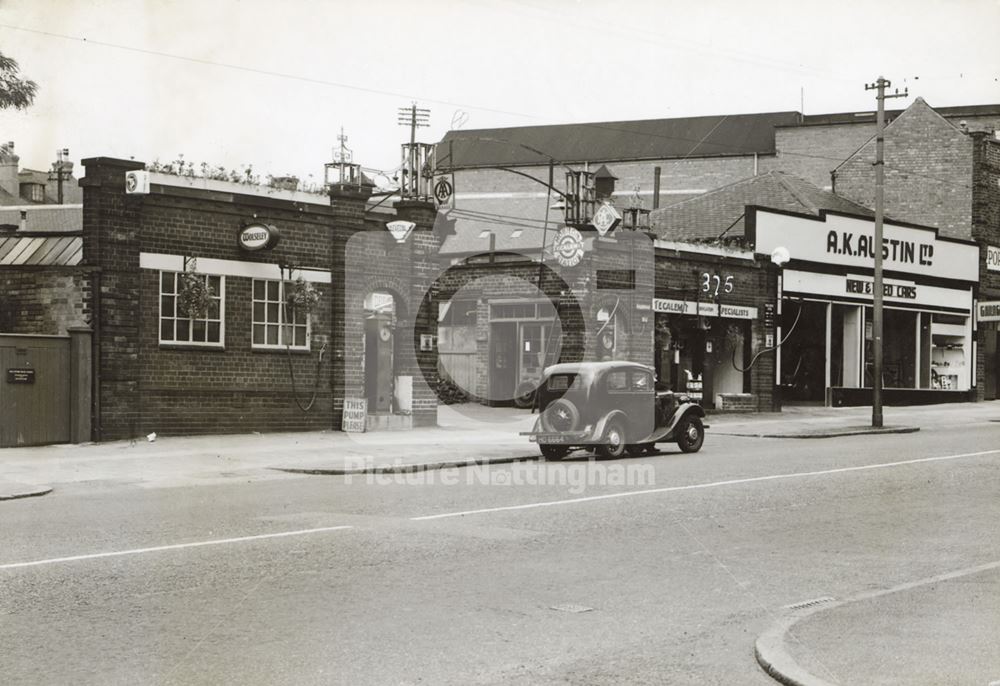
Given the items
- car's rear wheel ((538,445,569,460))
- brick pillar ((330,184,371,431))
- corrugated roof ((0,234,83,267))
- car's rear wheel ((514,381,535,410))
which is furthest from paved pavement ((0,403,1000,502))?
car's rear wheel ((514,381,535,410))

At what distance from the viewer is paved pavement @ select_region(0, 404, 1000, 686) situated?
21.0 ft

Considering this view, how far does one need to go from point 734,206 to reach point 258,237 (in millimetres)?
22071

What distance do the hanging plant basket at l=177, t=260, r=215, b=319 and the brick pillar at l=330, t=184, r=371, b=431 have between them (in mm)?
3140

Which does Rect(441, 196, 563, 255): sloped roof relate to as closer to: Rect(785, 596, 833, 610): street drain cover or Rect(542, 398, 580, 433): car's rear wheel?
Rect(542, 398, 580, 433): car's rear wheel

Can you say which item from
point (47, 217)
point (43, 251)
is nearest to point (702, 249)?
point (43, 251)

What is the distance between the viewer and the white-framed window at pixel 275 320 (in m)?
22.9

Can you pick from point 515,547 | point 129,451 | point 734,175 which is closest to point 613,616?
point 515,547

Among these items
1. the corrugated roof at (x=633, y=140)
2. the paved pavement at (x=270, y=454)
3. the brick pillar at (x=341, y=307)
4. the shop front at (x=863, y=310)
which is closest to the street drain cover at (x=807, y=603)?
the paved pavement at (x=270, y=454)

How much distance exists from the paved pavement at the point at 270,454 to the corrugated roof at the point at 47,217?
13796 mm

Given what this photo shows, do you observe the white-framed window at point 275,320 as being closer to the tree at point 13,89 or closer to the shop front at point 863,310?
the tree at point 13,89

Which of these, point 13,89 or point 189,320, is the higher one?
point 13,89

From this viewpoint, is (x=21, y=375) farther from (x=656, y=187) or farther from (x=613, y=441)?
(x=656, y=187)

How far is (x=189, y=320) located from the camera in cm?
2181

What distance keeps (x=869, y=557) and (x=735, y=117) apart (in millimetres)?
63276
